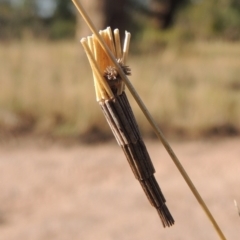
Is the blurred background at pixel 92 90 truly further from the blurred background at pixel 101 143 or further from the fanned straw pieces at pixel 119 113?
the fanned straw pieces at pixel 119 113

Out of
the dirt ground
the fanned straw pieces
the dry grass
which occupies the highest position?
the dry grass

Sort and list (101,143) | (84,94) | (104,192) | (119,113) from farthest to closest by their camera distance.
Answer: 1. (84,94)
2. (101,143)
3. (104,192)
4. (119,113)

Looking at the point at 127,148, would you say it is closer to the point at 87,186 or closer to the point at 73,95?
the point at 87,186

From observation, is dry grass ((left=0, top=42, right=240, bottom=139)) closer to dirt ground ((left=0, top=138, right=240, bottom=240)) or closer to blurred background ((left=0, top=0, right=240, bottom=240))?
blurred background ((left=0, top=0, right=240, bottom=240))

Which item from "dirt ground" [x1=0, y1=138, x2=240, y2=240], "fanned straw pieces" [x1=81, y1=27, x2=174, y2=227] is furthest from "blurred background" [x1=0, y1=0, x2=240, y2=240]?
"fanned straw pieces" [x1=81, y1=27, x2=174, y2=227]

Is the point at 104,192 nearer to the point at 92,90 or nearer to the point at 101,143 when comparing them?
the point at 101,143

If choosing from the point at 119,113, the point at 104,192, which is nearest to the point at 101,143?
the point at 104,192

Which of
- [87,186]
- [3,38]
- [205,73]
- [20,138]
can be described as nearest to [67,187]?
[87,186]

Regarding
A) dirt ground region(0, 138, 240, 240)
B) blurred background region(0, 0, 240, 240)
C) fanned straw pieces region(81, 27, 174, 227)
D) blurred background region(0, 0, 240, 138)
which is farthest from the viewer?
blurred background region(0, 0, 240, 138)
